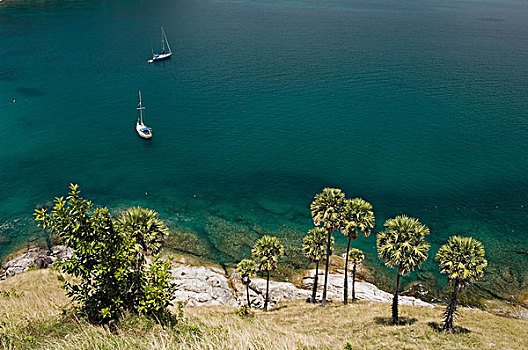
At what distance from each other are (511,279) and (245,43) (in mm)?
152678

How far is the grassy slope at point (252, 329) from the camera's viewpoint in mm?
21984

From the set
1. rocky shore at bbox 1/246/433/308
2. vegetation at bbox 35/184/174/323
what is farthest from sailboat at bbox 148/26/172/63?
vegetation at bbox 35/184/174/323

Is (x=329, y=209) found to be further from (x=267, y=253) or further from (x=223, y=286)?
(x=223, y=286)

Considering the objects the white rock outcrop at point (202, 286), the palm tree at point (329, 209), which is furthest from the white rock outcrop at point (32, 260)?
the palm tree at point (329, 209)

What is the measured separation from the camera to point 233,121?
4441 inches

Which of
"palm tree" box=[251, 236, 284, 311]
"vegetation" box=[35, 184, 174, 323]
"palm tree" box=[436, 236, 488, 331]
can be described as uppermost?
"vegetation" box=[35, 184, 174, 323]

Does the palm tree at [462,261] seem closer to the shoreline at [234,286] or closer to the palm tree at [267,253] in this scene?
the shoreline at [234,286]

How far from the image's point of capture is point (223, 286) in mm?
59531

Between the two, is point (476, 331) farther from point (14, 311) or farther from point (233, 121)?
point (233, 121)

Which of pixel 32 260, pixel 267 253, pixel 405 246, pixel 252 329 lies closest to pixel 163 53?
pixel 32 260

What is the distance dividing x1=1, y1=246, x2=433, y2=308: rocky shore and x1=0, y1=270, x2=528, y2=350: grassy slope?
147 inches

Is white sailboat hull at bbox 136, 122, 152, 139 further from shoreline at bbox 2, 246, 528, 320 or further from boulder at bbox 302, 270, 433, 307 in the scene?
boulder at bbox 302, 270, 433, 307

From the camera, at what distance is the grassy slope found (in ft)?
72.1

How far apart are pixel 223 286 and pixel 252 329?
32649mm
